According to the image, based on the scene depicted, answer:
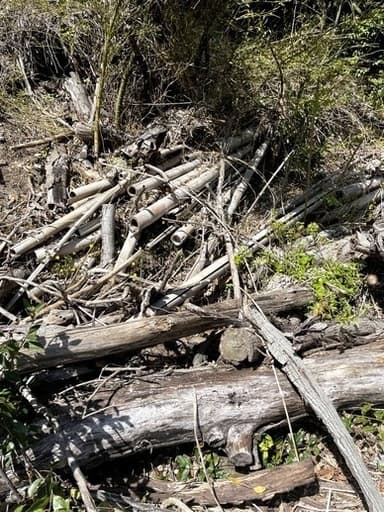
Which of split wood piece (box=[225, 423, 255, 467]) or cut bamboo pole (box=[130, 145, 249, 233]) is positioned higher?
cut bamboo pole (box=[130, 145, 249, 233])

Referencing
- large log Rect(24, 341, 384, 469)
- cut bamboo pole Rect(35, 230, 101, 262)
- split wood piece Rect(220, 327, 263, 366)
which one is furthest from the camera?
cut bamboo pole Rect(35, 230, 101, 262)

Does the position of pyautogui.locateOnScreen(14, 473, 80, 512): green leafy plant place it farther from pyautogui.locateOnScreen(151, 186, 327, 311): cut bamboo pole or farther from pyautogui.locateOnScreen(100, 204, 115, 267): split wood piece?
pyautogui.locateOnScreen(100, 204, 115, 267): split wood piece

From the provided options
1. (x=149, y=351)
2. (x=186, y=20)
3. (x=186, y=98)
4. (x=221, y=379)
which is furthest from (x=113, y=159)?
(x=221, y=379)

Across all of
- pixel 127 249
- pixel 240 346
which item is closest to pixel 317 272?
pixel 240 346

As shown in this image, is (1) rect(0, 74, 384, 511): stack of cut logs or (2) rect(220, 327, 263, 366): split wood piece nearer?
(1) rect(0, 74, 384, 511): stack of cut logs

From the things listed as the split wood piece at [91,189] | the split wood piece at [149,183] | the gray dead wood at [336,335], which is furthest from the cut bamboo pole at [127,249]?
the gray dead wood at [336,335]

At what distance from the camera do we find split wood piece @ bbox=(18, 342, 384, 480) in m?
2.67

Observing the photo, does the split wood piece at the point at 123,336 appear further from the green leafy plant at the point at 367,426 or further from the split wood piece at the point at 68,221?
the split wood piece at the point at 68,221

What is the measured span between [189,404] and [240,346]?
0.47m

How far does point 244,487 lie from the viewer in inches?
104

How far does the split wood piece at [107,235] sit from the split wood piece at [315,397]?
106cm

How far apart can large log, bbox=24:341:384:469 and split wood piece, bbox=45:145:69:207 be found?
1.60m

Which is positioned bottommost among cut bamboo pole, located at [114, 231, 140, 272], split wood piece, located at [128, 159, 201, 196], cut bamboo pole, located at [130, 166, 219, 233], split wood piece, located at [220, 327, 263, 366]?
split wood piece, located at [220, 327, 263, 366]

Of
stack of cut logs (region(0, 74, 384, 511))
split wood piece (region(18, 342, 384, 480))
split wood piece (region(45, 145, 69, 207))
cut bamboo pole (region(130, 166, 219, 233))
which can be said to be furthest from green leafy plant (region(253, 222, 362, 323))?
split wood piece (region(45, 145, 69, 207))
